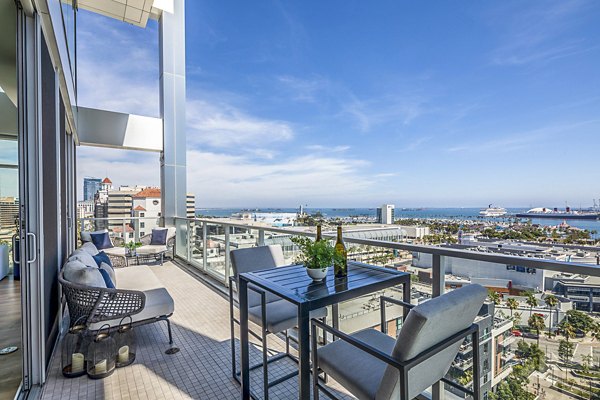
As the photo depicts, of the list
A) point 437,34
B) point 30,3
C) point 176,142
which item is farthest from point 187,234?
point 437,34

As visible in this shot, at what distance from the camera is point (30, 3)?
1895 millimetres

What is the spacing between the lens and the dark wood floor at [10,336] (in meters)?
2.04

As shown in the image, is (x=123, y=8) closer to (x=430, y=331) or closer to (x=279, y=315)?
(x=279, y=315)

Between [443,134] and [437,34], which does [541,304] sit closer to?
[437,34]

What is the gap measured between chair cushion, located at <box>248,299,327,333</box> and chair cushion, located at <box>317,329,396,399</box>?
1.91 feet

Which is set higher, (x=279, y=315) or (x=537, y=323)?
(x=537, y=323)

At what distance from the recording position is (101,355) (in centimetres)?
231

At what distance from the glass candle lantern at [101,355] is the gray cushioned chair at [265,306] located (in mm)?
991

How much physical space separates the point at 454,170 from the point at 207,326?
1713 centimetres

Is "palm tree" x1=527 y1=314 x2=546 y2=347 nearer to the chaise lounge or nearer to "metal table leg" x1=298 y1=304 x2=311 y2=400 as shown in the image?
"metal table leg" x1=298 y1=304 x2=311 y2=400

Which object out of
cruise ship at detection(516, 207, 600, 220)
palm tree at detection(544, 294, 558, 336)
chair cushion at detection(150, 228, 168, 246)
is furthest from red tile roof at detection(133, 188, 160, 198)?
cruise ship at detection(516, 207, 600, 220)

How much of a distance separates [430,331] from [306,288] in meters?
0.76

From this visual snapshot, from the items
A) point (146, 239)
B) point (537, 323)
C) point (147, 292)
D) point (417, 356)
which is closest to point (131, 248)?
point (146, 239)

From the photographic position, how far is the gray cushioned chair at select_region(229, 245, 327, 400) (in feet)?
6.67
